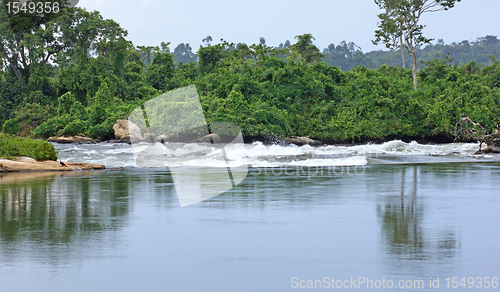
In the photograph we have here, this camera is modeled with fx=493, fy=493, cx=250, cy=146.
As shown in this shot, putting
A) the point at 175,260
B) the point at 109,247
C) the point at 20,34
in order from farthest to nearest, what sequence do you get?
the point at 20,34 < the point at 109,247 < the point at 175,260

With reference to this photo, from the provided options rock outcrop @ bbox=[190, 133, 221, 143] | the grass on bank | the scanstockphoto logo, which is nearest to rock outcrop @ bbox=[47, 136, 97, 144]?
the scanstockphoto logo

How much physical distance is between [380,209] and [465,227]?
1489mm

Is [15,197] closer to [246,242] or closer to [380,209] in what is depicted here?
[246,242]

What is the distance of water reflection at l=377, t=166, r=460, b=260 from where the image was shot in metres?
4.96

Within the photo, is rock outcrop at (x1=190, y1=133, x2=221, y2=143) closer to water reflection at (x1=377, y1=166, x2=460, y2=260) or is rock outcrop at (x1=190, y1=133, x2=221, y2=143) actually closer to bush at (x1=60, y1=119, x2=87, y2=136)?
bush at (x1=60, y1=119, x2=87, y2=136)

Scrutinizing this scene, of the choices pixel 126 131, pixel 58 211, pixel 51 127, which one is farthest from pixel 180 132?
pixel 58 211

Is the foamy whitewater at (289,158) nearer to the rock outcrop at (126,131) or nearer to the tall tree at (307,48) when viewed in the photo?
the rock outcrop at (126,131)

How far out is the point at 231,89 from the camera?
37.4 m

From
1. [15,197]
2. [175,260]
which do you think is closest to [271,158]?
[15,197]

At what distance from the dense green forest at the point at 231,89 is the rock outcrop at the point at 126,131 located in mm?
1063

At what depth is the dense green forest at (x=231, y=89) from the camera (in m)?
34.3

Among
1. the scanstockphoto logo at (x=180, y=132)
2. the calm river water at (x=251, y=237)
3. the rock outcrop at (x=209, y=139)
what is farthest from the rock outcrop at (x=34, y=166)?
the rock outcrop at (x=209, y=139)

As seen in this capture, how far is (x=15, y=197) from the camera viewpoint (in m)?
8.91

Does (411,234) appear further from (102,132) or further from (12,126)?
(12,126)
